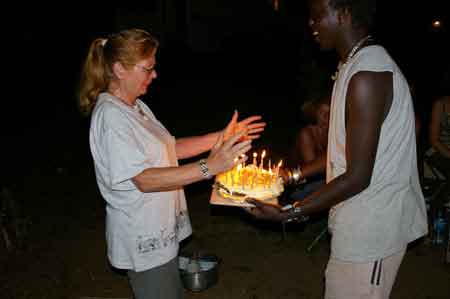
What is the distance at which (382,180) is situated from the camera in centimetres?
237

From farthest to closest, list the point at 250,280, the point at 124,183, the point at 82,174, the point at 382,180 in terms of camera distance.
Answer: the point at 82,174, the point at 250,280, the point at 124,183, the point at 382,180

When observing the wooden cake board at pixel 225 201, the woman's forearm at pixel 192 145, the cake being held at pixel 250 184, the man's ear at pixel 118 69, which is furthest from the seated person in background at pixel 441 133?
the man's ear at pixel 118 69

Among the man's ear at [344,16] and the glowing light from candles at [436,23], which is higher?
the glowing light from candles at [436,23]

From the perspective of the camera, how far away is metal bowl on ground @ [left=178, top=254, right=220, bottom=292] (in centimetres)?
490

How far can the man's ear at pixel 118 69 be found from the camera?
2883mm

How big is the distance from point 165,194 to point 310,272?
3.08 metres

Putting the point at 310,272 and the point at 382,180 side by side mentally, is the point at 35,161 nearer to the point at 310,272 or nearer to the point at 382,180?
the point at 310,272

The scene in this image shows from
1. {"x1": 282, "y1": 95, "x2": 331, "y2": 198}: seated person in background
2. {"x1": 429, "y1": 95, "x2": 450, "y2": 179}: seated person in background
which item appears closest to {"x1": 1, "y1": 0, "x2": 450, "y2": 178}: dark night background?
{"x1": 429, "y1": 95, "x2": 450, "y2": 179}: seated person in background

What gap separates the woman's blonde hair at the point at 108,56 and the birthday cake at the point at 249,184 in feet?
4.22

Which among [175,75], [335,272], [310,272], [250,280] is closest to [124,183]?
[335,272]

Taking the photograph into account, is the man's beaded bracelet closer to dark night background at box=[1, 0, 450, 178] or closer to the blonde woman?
the blonde woman

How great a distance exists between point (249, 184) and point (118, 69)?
1.69m

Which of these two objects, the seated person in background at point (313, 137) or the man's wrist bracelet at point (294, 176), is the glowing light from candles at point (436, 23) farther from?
the man's wrist bracelet at point (294, 176)

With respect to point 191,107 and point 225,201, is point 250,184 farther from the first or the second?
point 191,107
